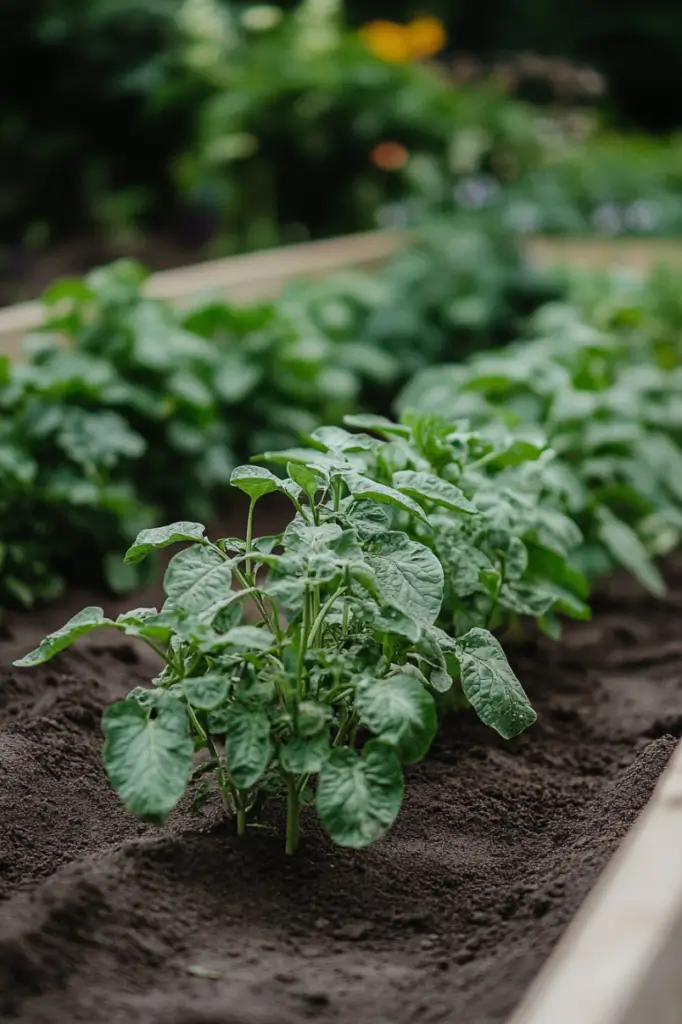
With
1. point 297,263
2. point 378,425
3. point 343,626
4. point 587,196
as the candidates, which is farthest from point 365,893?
point 587,196

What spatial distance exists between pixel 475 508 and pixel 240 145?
170 inches

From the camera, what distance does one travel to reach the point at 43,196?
6582 mm

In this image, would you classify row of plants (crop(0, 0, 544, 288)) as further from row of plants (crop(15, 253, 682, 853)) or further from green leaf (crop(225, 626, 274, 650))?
green leaf (crop(225, 626, 274, 650))

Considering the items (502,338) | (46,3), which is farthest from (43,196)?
(502,338)

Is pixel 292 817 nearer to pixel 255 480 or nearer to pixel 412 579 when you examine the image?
pixel 412 579

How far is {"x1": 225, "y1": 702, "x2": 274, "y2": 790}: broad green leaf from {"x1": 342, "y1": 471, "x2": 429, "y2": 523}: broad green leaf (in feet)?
1.17

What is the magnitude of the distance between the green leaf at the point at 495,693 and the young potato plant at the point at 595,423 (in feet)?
3.39

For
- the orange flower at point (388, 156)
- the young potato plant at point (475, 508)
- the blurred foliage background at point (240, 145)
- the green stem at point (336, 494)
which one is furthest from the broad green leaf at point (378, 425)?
the orange flower at point (388, 156)

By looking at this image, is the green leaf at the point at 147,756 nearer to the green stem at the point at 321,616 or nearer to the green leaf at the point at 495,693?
the green stem at the point at 321,616

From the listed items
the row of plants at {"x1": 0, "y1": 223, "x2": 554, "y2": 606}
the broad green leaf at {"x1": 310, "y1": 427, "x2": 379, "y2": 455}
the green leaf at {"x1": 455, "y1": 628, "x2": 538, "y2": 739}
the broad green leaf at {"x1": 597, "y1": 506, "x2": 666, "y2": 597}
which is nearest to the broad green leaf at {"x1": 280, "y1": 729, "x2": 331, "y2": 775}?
the green leaf at {"x1": 455, "y1": 628, "x2": 538, "y2": 739}

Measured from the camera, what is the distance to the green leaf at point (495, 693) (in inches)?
65.4

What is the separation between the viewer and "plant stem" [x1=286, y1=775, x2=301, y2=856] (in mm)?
1662

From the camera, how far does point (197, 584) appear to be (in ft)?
5.24

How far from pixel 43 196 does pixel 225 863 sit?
5631 millimetres
